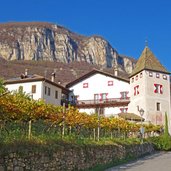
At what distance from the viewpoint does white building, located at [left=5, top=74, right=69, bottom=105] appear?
49938 millimetres

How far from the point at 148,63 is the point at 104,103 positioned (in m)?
9.46

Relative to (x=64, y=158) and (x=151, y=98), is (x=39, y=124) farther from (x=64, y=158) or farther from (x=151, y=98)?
(x=151, y=98)

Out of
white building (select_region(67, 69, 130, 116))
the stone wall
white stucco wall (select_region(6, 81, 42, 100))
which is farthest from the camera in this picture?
white building (select_region(67, 69, 130, 116))

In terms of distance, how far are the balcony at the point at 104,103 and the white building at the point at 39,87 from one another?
18.8 feet

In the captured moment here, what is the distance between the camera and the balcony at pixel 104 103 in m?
57.2

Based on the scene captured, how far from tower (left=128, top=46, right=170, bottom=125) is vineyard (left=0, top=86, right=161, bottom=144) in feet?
78.7

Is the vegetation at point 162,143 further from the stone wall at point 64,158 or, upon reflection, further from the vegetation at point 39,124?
the stone wall at point 64,158

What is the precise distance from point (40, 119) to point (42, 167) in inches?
165

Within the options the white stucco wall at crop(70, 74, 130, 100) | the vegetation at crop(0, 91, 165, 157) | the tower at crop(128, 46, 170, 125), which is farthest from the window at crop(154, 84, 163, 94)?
the vegetation at crop(0, 91, 165, 157)

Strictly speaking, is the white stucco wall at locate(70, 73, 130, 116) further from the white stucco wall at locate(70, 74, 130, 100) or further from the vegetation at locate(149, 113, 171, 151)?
the vegetation at locate(149, 113, 171, 151)

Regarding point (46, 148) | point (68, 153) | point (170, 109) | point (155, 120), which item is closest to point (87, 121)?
point (68, 153)

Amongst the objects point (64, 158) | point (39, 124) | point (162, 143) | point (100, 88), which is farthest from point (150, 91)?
point (64, 158)

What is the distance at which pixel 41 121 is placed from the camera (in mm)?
19516

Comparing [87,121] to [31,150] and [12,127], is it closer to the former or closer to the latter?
[12,127]
